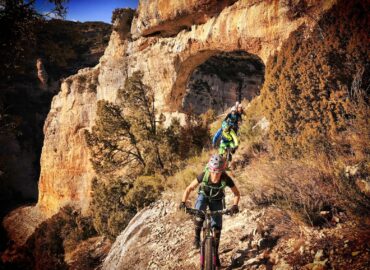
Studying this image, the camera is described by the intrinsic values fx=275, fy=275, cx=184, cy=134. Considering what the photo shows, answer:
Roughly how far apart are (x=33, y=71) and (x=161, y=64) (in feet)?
87.6

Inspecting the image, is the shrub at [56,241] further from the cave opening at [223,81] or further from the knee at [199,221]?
the knee at [199,221]

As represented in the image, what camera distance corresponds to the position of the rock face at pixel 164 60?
1132cm

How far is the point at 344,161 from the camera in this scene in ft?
15.6

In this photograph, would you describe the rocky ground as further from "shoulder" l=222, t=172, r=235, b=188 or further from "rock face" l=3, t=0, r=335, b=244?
"rock face" l=3, t=0, r=335, b=244

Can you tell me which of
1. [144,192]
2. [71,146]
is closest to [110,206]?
[144,192]

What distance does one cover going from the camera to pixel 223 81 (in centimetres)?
2233

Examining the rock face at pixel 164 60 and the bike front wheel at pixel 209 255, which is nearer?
the bike front wheel at pixel 209 255

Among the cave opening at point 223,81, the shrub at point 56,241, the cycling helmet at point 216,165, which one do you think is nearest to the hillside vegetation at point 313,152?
the cycling helmet at point 216,165

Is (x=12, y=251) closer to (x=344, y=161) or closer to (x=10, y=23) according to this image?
(x=10, y=23)

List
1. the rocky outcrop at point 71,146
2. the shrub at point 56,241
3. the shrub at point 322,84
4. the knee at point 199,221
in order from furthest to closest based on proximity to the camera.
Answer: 1. the rocky outcrop at point 71,146
2. the shrub at point 56,241
3. the shrub at point 322,84
4. the knee at point 199,221

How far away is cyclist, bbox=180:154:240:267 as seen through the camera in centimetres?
421

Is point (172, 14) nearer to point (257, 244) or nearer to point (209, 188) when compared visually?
point (209, 188)

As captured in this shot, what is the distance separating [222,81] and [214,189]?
61.5ft

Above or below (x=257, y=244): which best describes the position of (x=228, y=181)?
above
